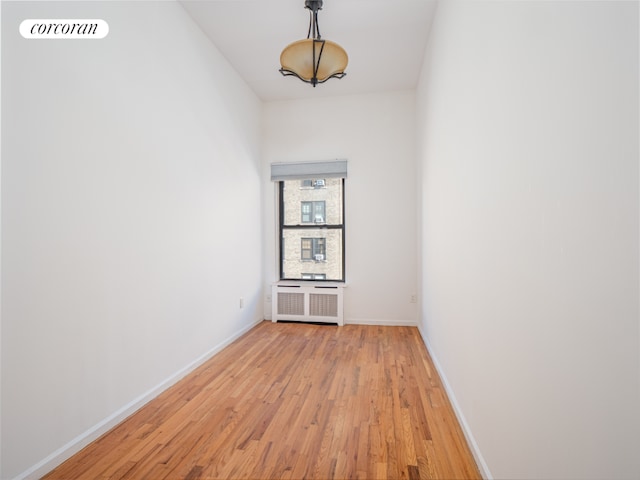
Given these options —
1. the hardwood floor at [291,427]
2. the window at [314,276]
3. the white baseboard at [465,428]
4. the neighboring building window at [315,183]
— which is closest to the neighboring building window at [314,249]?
the window at [314,276]

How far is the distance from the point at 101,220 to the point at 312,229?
2.89 meters

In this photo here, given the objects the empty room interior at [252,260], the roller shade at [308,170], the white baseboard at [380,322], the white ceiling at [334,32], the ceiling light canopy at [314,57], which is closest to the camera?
the empty room interior at [252,260]

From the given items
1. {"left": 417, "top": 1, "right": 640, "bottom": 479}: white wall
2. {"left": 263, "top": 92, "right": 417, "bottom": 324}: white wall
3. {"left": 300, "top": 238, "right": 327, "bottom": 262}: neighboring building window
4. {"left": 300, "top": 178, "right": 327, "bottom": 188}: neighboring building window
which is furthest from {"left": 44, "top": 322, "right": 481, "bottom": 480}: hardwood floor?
{"left": 300, "top": 178, "right": 327, "bottom": 188}: neighboring building window

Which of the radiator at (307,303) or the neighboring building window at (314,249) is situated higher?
the neighboring building window at (314,249)

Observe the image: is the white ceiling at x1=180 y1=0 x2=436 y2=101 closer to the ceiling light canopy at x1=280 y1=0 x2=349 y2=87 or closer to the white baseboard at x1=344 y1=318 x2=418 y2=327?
the ceiling light canopy at x1=280 y1=0 x2=349 y2=87

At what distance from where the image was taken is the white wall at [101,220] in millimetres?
1451

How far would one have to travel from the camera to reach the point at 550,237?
929 mm

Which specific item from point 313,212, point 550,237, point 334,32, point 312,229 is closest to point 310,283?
point 312,229

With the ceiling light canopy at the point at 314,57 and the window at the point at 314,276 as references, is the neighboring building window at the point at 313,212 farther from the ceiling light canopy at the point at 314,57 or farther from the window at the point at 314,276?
the ceiling light canopy at the point at 314,57

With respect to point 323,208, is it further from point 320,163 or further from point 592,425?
point 592,425

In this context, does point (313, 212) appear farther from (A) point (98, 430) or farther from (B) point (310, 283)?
(A) point (98, 430)

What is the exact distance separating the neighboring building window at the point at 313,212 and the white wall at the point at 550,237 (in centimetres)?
272

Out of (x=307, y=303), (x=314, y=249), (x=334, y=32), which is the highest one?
(x=334, y=32)

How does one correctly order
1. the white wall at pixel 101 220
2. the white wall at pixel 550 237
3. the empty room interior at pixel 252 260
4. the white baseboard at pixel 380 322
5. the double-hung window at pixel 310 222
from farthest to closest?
the double-hung window at pixel 310 222 < the white baseboard at pixel 380 322 < the white wall at pixel 101 220 < the empty room interior at pixel 252 260 < the white wall at pixel 550 237
